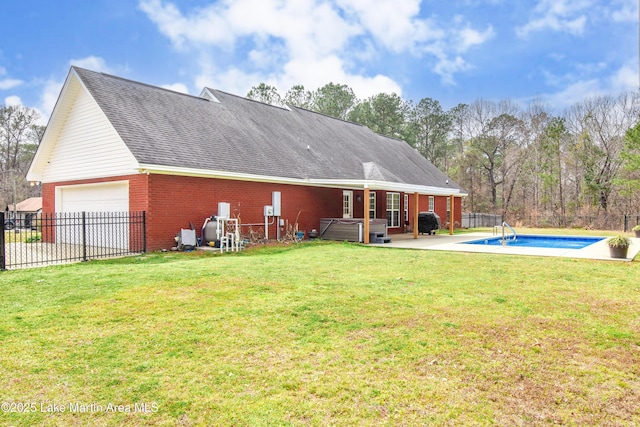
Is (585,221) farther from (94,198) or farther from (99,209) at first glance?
(94,198)

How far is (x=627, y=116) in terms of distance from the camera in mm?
30109

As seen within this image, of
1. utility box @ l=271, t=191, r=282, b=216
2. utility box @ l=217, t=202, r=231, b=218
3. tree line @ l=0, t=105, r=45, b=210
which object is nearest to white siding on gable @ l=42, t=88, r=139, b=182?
utility box @ l=217, t=202, r=231, b=218

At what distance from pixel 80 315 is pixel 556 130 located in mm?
34173

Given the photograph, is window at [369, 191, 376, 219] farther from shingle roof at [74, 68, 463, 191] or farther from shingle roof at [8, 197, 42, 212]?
shingle roof at [8, 197, 42, 212]

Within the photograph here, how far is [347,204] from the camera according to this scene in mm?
19547

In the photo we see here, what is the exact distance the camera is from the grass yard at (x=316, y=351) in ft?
9.49

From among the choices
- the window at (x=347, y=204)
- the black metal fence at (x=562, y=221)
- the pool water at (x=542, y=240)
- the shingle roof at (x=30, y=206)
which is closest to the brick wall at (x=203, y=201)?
the window at (x=347, y=204)

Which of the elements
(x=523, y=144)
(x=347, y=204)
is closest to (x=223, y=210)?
(x=347, y=204)

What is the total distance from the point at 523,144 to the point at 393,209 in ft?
65.7

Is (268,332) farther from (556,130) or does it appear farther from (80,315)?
(556,130)

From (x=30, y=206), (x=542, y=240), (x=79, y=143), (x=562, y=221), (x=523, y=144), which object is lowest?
(x=542, y=240)

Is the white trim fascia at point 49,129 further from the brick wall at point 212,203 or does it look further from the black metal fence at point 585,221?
the black metal fence at point 585,221

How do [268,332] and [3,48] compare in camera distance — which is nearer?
[268,332]

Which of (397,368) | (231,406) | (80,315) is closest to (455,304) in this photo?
(397,368)
